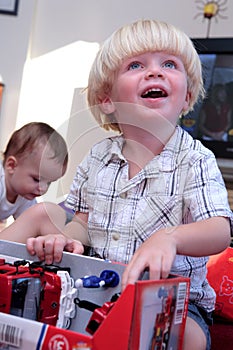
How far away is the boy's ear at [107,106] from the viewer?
845 mm

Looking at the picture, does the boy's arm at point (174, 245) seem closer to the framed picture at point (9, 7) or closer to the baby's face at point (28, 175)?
the baby's face at point (28, 175)

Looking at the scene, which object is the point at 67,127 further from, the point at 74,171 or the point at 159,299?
the point at 159,299

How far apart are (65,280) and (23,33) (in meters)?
2.68

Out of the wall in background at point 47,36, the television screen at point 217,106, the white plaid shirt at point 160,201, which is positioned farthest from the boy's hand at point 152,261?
the wall in background at point 47,36

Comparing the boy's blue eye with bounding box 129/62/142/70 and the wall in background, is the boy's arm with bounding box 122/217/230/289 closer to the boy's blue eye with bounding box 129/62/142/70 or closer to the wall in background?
the boy's blue eye with bounding box 129/62/142/70

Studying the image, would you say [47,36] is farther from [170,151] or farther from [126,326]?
[126,326]

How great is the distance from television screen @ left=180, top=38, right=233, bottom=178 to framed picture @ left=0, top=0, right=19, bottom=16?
3.66ft

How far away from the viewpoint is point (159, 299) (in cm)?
53

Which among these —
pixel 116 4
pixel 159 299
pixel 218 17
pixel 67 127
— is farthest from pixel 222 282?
pixel 116 4

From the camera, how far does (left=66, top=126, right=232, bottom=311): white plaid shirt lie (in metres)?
0.76

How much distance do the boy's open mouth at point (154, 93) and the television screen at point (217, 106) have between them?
73.9 inches

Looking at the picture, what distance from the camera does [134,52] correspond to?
2.71ft

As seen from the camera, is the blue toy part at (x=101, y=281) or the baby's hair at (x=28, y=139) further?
the baby's hair at (x=28, y=139)

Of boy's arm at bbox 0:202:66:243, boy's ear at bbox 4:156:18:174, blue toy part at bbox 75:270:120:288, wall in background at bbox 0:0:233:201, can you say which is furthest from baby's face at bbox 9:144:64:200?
wall in background at bbox 0:0:233:201
